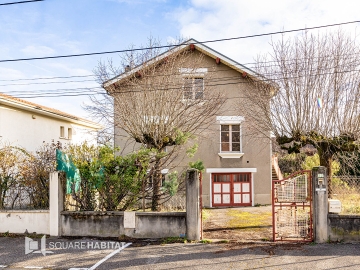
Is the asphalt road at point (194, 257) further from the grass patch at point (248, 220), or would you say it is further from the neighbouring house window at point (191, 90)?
the neighbouring house window at point (191, 90)

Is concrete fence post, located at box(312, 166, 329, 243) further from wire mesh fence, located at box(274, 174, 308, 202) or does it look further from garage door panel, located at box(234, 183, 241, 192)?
garage door panel, located at box(234, 183, 241, 192)

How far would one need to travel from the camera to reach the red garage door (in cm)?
1770

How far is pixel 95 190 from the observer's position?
396 inches

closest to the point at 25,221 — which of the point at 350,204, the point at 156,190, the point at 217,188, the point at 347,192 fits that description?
the point at 156,190

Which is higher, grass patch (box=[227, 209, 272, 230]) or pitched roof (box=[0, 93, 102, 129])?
pitched roof (box=[0, 93, 102, 129])

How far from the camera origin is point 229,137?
709 inches

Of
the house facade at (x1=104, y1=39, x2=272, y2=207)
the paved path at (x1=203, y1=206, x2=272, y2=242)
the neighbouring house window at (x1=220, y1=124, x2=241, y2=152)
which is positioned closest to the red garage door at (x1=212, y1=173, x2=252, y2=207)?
the house facade at (x1=104, y1=39, x2=272, y2=207)

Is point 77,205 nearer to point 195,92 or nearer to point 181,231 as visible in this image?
point 181,231

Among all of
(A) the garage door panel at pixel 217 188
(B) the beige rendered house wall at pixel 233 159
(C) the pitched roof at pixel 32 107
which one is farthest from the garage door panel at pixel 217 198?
(C) the pitched roof at pixel 32 107

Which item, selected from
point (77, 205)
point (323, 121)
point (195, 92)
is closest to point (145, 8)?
point (195, 92)

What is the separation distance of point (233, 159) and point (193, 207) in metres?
9.14

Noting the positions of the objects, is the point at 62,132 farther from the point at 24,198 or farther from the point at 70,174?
the point at 70,174

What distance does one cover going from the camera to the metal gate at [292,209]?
909cm

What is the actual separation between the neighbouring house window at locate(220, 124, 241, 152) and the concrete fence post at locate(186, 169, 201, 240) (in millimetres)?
9150
